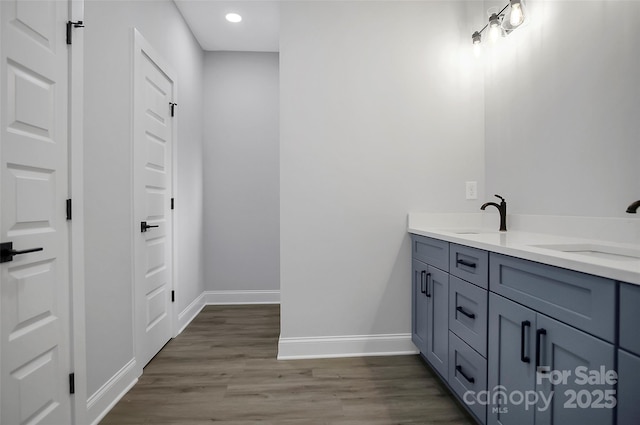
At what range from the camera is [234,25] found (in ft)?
10.6

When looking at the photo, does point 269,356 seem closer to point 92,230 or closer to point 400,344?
point 400,344

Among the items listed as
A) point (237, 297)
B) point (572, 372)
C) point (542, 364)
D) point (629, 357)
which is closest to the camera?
point (629, 357)

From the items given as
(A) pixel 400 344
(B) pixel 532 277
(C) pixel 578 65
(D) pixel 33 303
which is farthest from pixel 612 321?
(D) pixel 33 303

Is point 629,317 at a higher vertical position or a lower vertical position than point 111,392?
higher

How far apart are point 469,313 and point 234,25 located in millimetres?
3252

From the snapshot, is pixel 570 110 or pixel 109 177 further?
pixel 109 177

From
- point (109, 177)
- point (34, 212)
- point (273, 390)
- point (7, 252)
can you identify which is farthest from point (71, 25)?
point (273, 390)

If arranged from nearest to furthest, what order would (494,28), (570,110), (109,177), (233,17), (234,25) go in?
(570,110) < (109,177) < (494,28) < (233,17) < (234,25)

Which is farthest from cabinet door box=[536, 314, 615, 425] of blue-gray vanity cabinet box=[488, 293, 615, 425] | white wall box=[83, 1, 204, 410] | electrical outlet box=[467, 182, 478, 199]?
white wall box=[83, 1, 204, 410]

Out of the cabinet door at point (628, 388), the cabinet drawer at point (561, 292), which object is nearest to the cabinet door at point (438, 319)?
the cabinet drawer at point (561, 292)

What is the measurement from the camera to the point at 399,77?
247cm

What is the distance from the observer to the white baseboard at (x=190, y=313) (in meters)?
2.99

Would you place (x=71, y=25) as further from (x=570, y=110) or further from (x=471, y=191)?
(x=471, y=191)

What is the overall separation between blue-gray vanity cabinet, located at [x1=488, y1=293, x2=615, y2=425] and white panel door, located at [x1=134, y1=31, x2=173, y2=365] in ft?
6.90
